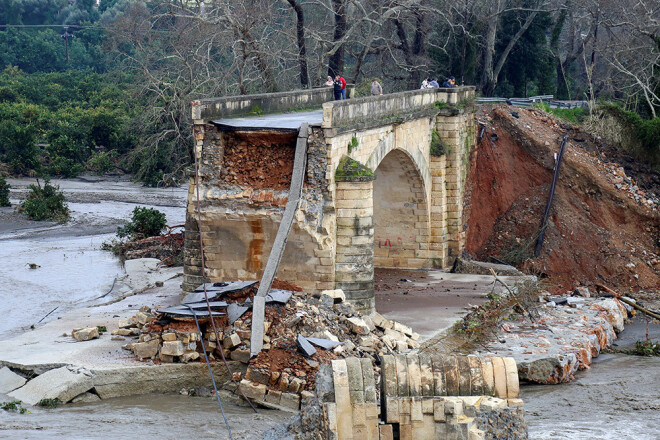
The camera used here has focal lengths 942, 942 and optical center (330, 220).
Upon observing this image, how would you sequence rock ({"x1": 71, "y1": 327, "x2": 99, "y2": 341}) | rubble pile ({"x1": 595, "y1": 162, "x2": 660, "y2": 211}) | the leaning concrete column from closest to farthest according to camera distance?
rock ({"x1": 71, "y1": 327, "x2": 99, "y2": 341})
the leaning concrete column
rubble pile ({"x1": 595, "y1": 162, "x2": 660, "y2": 211})

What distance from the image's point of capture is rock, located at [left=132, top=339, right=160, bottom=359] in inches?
570

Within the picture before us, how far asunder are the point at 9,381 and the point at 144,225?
12613 mm

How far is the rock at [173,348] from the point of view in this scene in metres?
14.3

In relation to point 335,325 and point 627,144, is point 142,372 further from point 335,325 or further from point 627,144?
point 627,144

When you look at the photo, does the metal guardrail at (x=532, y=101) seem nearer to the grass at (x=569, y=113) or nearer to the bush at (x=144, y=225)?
the grass at (x=569, y=113)

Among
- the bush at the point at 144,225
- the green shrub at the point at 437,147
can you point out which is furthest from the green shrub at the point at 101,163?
the green shrub at the point at 437,147

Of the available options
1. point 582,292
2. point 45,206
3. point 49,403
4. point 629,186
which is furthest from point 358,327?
point 45,206

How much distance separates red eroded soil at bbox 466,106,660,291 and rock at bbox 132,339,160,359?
1273cm

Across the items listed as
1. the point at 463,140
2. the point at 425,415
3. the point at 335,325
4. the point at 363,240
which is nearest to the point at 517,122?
the point at 463,140

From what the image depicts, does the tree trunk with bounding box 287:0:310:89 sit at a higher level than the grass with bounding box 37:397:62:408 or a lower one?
higher

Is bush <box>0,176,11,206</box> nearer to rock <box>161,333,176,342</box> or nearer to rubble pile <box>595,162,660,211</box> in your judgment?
rock <box>161,333,176,342</box>

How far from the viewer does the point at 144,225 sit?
26.3 m

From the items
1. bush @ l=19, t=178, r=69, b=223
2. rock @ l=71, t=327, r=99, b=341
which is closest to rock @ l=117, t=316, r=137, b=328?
rock @ l=71, t=327, r=99, b=341

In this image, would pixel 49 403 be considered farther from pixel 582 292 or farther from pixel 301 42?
pixel 301 42
